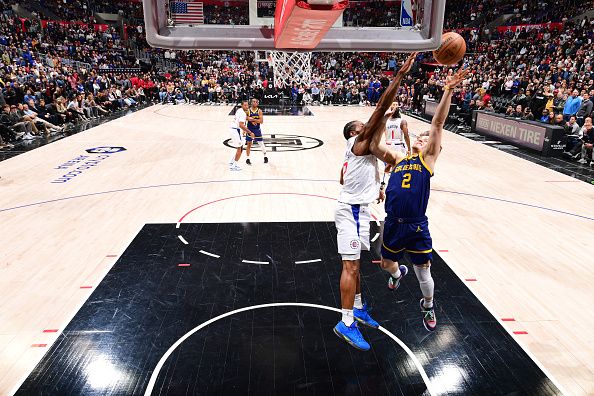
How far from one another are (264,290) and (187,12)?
3.19 meters

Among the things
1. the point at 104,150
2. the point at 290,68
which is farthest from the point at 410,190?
the point at 290,68

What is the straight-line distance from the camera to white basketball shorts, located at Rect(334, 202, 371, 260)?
3615mm

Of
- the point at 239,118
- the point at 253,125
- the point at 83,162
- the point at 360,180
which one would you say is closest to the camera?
the point at 360,180

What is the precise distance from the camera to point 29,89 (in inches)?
581

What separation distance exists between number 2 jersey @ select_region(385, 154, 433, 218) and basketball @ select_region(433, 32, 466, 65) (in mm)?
1135

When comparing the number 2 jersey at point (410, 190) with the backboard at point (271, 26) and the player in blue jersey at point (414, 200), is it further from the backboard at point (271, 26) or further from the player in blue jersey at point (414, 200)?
the backboard at point (271, 26)

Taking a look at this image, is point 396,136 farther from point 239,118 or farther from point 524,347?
point 524,347

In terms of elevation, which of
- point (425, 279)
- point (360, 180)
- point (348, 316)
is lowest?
point (348, 316)

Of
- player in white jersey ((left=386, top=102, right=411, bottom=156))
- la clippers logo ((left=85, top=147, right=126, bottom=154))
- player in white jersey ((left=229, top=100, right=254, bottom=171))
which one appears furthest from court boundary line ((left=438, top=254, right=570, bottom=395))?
la clippers logo ((left=85, top=147, right=126, bottom=154))

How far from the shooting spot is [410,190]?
11.9ft

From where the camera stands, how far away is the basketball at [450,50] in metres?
4.12

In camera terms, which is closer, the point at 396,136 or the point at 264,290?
the point at 264,290

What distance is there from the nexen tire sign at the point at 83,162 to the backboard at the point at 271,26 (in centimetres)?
533

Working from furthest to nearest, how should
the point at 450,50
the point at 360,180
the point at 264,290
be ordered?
the point at 264,290, the point at 450,50, the point at 360,180
